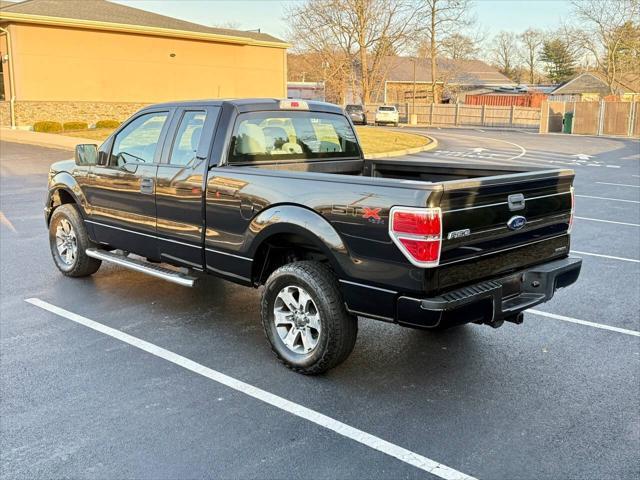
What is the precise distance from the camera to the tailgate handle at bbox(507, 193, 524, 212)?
4.34 m

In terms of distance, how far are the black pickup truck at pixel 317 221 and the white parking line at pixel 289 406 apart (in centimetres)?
43

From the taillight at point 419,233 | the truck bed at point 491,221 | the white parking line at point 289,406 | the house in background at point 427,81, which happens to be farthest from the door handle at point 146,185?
the house in background at point 427,81

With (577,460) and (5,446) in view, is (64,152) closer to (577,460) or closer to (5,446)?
(5,446)

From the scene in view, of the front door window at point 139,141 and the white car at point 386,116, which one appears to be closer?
the front door window at point 139,141

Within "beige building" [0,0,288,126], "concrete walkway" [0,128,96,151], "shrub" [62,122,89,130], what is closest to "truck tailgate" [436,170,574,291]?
"concrete walkway" [0,128,96,151]

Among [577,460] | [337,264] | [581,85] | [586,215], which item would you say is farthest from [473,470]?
[581,85]

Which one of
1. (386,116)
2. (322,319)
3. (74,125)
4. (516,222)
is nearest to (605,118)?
(386,116)

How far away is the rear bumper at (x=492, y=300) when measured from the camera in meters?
3.95

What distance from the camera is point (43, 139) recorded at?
25188mm

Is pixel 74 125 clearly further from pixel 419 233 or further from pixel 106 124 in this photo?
pixel 419 233

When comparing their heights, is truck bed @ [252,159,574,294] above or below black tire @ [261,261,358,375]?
above

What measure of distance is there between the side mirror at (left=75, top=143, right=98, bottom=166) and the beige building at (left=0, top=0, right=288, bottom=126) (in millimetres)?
27400

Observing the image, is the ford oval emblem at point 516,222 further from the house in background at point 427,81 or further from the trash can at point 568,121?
the house in background at point 427,81

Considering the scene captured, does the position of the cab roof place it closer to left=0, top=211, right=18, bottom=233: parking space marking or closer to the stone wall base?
left=0, top=211, right=18, bottom=233: parking space marking
